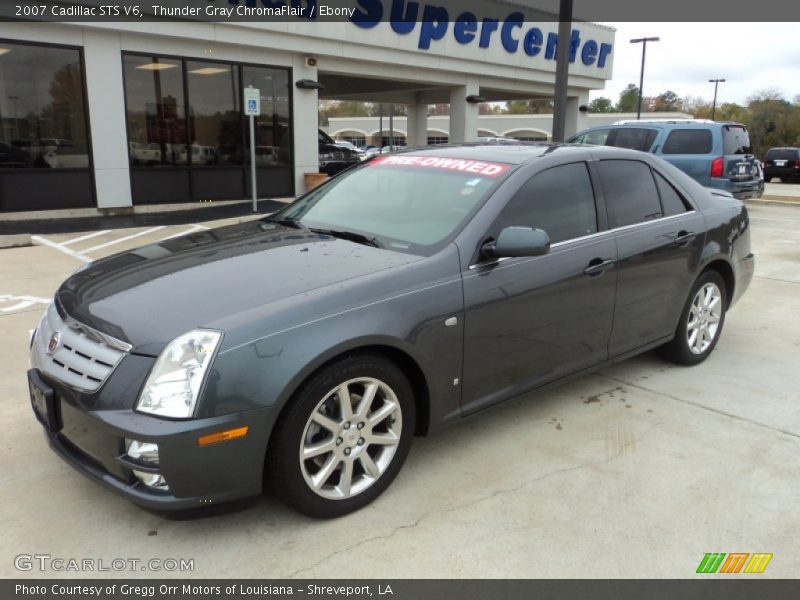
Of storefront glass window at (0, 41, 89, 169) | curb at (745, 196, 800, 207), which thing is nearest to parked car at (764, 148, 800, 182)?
curb at (745, 196, 800, 207)

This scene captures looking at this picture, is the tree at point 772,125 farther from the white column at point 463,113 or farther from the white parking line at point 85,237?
the white parking line at point 85,237

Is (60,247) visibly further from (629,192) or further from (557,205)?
Answer: (629,192)

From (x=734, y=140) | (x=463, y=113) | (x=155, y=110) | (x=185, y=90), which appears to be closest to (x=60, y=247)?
(x=155, y=110)

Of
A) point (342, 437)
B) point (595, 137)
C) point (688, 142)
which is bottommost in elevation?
point (342, 437)

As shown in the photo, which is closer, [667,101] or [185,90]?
[185,90]

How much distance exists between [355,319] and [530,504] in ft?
3.95

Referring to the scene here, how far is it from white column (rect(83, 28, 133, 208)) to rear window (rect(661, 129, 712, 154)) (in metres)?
10.2

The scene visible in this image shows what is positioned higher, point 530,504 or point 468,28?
point 468,28

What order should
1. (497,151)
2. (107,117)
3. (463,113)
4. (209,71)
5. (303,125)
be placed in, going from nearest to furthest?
(497,151) → (107,117) → (209,71) → (303,125) → (463,113)

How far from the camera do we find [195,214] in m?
12.2

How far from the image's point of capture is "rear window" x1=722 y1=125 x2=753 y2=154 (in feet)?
39.8

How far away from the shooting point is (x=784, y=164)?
28.3 metres

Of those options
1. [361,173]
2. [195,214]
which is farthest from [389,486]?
[195,214]

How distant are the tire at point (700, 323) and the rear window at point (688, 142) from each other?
833cm
